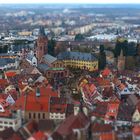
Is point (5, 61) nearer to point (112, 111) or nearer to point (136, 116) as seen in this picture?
point (112, 111)

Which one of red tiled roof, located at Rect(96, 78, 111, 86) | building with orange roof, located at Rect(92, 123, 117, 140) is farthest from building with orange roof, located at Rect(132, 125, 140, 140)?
red tiled roof, located at Rect(96, 78, 111, 86)

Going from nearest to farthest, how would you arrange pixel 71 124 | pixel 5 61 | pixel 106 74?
pixel 71 124, pixel 106 74, pixel 5 61

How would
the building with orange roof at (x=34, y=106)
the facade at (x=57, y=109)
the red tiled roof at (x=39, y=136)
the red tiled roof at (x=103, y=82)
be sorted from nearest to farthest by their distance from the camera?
the red tiled roof at (x=39, y=136) < the facade at (x=57, y=109) < the building with orange roof at (x=34, y=106) < the red tiled roof at (x=103, y=82)

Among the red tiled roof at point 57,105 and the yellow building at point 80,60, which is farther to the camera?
the yellow building at point 80,60

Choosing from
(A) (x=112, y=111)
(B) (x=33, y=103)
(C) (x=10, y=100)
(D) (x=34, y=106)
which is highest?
(B) (x=33, y=103)

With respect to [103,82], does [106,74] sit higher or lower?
lower

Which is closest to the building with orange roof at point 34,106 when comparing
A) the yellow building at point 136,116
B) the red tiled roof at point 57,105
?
the red tiled roof at point 57,105

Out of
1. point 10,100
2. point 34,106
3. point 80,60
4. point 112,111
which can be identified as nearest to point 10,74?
point 10,100

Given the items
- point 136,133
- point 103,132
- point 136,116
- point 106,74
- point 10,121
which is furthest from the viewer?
point 106,74

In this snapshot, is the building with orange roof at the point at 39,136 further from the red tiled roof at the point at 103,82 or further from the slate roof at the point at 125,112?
the red tiled roof at the point at 103,82
